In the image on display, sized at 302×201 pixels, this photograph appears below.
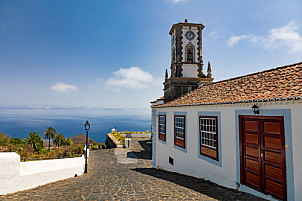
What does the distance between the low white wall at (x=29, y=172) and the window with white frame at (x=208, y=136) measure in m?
7.92

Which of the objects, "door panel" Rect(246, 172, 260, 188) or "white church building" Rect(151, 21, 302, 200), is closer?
"white church building" Rect(151, 21, 302, 200)

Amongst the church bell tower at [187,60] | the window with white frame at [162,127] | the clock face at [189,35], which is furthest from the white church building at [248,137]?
the clock face at [189,35]

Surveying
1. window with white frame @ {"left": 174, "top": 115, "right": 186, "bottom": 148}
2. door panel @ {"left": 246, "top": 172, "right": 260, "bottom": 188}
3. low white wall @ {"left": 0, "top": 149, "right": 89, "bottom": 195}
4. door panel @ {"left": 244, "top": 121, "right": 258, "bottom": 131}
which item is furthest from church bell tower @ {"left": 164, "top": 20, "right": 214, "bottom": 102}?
door panel @ {"left": 246, "top": 172, "right": 260, "bottom": 188}

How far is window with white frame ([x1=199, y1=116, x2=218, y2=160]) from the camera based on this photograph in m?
8.41

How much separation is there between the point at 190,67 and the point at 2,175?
1547 cm

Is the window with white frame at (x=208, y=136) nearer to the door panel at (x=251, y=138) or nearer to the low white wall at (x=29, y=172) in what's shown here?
the door panel at (x=251, y=138)

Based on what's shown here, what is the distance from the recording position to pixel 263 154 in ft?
20.5

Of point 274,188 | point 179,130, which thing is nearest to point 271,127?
point 274,188

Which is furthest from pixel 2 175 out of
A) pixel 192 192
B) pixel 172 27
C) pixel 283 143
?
pixel 172 27

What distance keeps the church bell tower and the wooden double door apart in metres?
10.5

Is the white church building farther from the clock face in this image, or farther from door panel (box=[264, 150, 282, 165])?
the clock face

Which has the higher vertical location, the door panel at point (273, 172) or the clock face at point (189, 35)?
the clock face at point (189, 35)

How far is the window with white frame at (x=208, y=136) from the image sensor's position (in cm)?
841

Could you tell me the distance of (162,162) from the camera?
46.2 ft
